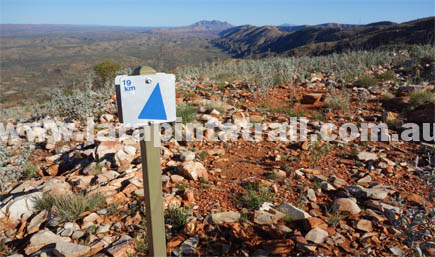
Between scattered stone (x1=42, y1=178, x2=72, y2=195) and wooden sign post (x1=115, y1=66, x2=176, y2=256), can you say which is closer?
wooden sign post (x1=115, y1=66, x2=176, y2=256)

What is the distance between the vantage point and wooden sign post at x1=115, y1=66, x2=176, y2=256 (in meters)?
1.61

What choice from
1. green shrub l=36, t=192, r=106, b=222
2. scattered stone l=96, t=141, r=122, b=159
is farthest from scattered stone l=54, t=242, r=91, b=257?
scattered stone l=96, t=141, r=122, b=159

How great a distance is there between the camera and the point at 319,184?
3.29 m

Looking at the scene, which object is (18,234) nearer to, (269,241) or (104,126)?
(269,241)

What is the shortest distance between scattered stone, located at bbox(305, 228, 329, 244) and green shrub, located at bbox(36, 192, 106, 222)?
211 centimetres

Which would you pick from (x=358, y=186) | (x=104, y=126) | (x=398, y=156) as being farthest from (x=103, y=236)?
(x=398, y=156)

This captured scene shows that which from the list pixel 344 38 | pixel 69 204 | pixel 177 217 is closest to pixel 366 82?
pixel 177 217

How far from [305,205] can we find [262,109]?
3.53m

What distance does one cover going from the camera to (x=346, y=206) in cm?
278

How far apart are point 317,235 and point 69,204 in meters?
2.39

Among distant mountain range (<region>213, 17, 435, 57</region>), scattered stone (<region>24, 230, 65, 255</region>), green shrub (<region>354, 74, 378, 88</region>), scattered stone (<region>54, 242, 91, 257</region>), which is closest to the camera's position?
scattered stone (<region>54, 242, 91, 257</region>)

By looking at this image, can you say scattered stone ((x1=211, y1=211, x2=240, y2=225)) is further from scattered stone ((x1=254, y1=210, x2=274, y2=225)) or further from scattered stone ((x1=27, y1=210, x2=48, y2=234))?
scattered stone ((x1=27, y1=210, x2=48, y2=234))

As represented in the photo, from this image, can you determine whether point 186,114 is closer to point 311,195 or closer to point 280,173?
point 280,173

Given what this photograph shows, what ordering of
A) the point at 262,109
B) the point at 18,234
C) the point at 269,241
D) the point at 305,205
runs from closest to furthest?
the point at 269,241 < the point at 18,234 < the point at 305,205 < the point at 262,109
